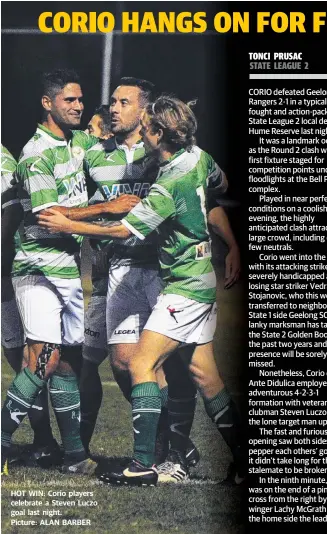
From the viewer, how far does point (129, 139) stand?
3930 mm

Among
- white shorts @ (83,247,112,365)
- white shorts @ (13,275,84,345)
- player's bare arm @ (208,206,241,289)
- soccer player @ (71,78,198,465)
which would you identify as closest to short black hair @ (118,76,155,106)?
soccer player @ (71,78,198,465)

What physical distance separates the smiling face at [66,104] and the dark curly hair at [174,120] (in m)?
0.30

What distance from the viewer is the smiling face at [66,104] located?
155 inches

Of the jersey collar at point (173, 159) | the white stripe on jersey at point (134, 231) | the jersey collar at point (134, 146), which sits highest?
the jersey collar at point (134, 146)

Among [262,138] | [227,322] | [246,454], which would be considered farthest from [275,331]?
[262,138]

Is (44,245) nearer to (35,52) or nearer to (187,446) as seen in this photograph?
(35,52)

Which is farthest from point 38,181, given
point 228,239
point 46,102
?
point 228,239

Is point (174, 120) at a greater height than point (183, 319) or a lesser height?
greater

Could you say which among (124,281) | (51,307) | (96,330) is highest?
(124,281)

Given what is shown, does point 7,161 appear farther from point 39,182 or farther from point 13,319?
point 13,319

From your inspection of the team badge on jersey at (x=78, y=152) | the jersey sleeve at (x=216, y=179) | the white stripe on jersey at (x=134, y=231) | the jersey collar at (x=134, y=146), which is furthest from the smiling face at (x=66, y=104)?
the jersey sleeve at (x=216, y=179)

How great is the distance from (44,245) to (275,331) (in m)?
1.04

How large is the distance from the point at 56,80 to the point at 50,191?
0.47 metres

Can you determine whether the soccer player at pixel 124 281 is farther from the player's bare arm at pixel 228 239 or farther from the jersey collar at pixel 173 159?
the player's bare arm at pixel 228 239
